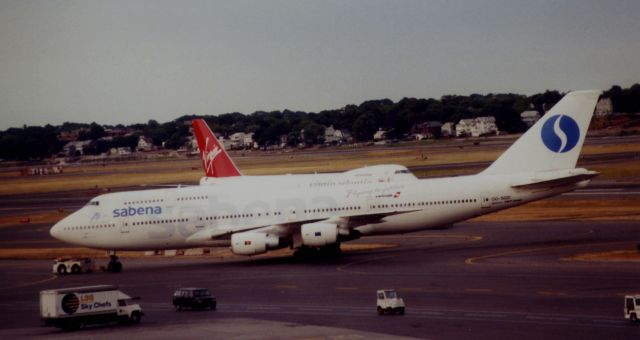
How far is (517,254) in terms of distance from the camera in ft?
183

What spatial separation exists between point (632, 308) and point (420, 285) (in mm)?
13725

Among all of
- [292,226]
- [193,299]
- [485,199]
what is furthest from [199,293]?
[485,199]

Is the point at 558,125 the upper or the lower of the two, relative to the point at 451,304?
upper

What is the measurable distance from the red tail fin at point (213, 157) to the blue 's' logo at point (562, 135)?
3637cm

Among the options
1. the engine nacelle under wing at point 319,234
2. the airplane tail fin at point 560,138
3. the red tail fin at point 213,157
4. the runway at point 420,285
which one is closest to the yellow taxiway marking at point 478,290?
the runway at point 420,285

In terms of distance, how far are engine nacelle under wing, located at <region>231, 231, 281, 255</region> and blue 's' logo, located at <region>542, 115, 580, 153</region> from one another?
711 inches

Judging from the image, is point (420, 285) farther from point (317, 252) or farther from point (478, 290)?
point (317, 252)

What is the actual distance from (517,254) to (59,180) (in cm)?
13574

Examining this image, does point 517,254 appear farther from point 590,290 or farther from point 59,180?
point 59,180

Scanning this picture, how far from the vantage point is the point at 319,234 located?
59.0m

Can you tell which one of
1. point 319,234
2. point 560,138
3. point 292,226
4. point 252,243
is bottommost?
point 252,243

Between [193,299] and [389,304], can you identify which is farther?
[193,299]

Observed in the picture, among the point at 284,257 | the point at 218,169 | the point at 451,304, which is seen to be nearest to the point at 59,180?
the point at 218,169

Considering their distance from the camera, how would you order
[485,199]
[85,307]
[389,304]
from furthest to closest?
[485,199], [85,307], [389,304]
